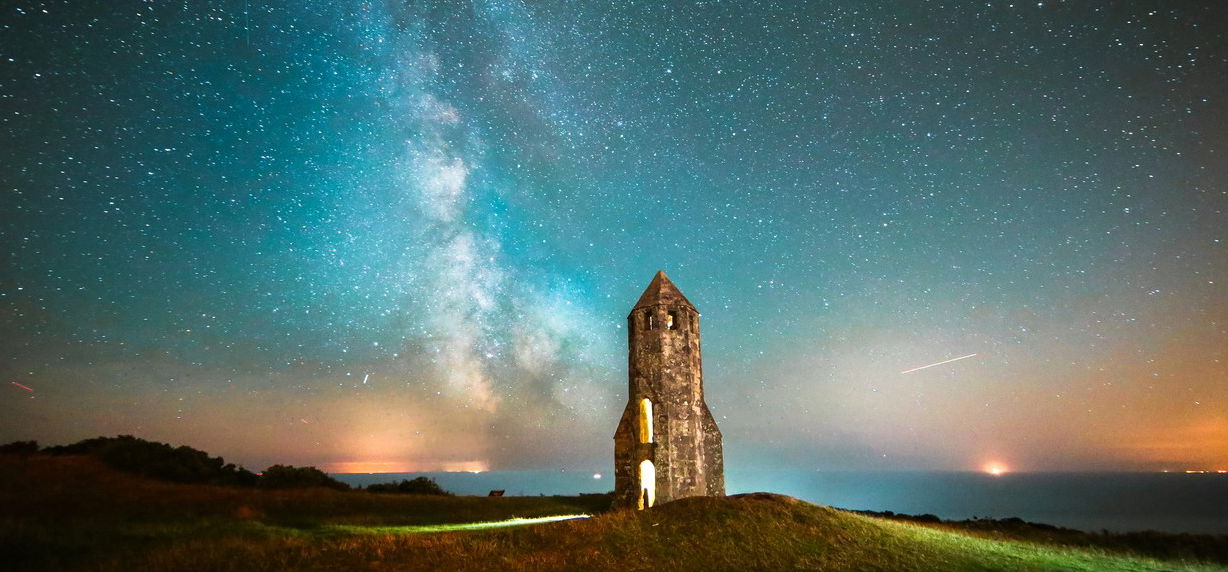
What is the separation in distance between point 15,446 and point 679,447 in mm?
49919

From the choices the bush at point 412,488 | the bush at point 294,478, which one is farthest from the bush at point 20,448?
the bush at point 412,488

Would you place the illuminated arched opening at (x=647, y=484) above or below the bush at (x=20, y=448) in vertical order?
below

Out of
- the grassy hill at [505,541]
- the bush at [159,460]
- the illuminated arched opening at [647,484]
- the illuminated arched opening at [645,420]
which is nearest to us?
the grassy hill at [505,541]

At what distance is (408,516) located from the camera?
2784 cm

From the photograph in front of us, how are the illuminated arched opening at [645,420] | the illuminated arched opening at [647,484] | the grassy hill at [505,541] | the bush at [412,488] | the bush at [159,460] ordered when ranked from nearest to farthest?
the grassy hill at [505,541]
the illuminated arched opening at [647,484]
the illuminated arched opening at [645,420]
the bush at [159,460]
the bush at [412,488]

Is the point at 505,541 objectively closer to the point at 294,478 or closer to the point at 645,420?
the point at 645,420

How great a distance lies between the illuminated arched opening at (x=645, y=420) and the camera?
27.9m

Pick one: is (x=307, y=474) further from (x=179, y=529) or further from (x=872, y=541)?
(x=872, y=541)

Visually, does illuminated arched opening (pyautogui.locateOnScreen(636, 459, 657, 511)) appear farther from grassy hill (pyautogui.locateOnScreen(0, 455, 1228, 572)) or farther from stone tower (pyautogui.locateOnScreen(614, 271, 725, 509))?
grassy hill (pyautogui.locateOnScreen(0, 455, 1228, 572))

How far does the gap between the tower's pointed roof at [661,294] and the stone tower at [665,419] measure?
Result: 0.06 metres

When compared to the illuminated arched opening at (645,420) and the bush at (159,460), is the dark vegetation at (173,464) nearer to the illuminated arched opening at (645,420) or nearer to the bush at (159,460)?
the bush at (159,460)

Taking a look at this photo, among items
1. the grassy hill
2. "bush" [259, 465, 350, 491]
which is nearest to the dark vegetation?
"bush" [259, 465, 350, 491]

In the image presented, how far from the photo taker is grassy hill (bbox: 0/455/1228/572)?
51.1ft

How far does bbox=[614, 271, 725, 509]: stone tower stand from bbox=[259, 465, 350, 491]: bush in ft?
75.7
